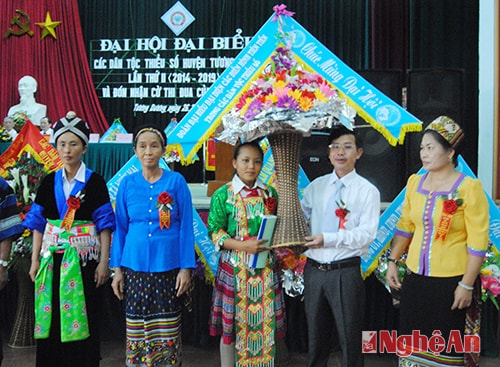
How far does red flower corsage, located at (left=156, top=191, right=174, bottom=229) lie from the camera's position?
2.32 m

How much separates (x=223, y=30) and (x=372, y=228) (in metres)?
6.05

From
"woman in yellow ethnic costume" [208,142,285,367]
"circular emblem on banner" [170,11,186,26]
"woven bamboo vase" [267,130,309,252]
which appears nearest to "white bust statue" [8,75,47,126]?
"circular emblem on banner" [170,11,186,26]

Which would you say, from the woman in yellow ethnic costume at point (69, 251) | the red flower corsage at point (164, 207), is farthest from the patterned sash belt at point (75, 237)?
the red flower corsage at point (164, 207)

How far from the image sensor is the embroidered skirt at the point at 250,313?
2354 mm

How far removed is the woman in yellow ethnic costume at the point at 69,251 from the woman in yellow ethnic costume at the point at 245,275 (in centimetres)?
57

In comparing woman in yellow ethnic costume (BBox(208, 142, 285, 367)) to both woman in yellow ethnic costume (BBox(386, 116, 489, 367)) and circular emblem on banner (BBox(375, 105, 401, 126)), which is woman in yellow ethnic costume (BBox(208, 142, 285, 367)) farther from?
circular emblem on banner (BBox(375, 105, 401, 126))

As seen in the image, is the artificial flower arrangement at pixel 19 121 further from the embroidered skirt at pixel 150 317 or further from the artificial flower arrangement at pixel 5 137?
the embroidered skirt at pixel 150 317

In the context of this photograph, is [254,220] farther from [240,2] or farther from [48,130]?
[240,2]

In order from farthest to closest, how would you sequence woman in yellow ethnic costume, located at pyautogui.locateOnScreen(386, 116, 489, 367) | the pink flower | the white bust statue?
the white bust statue, the pink flower, woman in yellow ethnic costume, located at pyautogui.locateOnScreen(386, 116, 489, 367)

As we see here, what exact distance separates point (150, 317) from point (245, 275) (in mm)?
493

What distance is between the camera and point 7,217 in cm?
225

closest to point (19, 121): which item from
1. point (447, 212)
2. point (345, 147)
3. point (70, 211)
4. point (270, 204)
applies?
point (70, 211)

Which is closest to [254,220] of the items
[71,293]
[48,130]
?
[71,293]

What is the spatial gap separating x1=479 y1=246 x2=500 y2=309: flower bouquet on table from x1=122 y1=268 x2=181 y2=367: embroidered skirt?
5.19 ft
